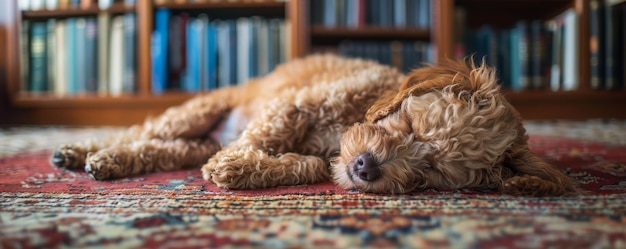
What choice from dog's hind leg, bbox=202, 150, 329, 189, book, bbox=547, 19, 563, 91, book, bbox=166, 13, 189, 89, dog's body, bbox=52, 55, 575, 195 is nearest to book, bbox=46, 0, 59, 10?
book, bbox=166, 13, 189, 89

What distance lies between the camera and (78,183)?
4.82ft

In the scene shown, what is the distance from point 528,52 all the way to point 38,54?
3.79 metres

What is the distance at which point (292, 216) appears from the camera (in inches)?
40.2

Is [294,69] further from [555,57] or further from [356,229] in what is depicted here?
[555,57]

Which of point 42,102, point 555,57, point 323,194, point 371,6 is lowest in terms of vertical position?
point 323,194

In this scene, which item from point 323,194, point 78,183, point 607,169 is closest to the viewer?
point 323,194

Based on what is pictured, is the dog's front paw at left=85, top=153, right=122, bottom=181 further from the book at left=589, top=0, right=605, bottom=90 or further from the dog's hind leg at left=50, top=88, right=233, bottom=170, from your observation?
the book at left=589, top=0, right=605, bottom=90

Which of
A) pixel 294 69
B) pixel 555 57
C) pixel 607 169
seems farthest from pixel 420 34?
pixel 607 169

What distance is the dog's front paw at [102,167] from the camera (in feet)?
5.11

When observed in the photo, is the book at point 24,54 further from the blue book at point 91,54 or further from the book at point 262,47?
the book at point 262,47

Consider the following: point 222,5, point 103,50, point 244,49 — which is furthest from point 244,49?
point 103,50

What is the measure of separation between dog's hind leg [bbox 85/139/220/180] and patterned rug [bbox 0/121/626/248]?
0.08 meters

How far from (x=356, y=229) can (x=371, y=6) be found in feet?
9.64

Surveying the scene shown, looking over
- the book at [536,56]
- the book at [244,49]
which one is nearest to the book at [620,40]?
the book at [536,56]
